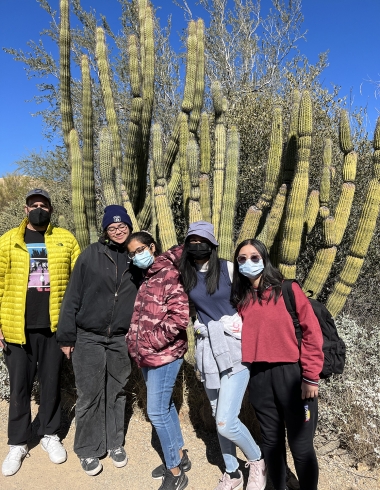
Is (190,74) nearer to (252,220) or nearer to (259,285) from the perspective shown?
(252,220)

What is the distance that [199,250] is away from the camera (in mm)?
2828

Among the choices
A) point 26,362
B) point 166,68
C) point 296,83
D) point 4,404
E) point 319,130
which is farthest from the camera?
point 166,68

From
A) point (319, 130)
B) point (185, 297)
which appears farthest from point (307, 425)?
point (319, 130)

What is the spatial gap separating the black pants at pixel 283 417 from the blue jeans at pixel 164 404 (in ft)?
2.08

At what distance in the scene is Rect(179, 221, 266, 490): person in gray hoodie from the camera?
9.10 ft

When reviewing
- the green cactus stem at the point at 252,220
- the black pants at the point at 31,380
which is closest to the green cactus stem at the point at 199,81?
the green cactus stem at the point at 252,220

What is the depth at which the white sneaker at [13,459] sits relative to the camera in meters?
3.39

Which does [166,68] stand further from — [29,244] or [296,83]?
[29,244]

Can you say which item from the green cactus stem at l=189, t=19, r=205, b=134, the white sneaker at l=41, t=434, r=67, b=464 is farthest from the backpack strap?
the green cactus stem at l=189, t=19, r=205, b=134

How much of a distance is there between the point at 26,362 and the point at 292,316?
238cm

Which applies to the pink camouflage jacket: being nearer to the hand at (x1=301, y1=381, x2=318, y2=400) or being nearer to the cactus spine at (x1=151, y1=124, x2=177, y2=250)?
the hand at (x1=301, y1=381, x2=318, y2=400)

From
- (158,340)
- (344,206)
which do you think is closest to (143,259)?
(158,340)

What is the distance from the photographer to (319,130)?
23.0 ft

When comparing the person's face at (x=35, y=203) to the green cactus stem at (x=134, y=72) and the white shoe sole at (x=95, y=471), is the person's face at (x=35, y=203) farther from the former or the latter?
the white shoe sole at (x=95, y=471)
